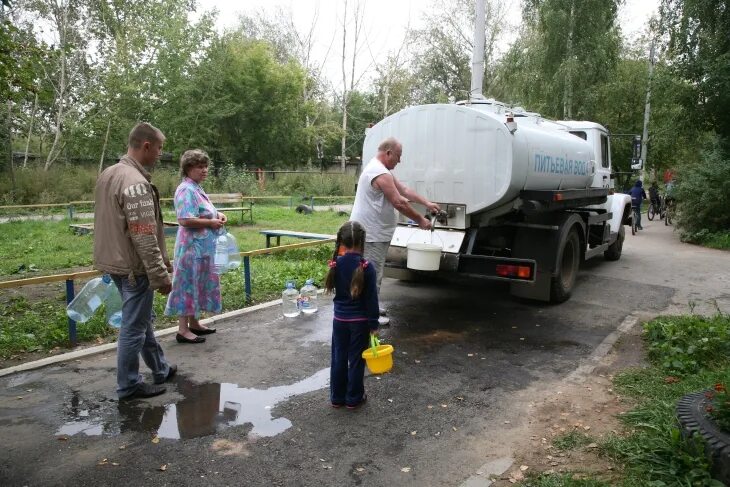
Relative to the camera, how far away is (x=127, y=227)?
149 inches

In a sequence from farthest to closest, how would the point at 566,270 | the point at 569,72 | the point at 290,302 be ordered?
the point at 569,72, the point at 566,270, the point at 290,302

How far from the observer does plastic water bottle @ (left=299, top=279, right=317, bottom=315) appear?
656 cm

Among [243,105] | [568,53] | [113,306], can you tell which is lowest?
[113,306]

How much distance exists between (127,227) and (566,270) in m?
5.79

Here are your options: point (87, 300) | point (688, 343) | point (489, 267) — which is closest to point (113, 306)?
point (87, 300)

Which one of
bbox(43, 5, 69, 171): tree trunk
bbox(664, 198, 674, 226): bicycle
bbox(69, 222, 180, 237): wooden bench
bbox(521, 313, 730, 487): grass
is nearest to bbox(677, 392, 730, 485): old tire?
bbox(521, 313, 730, 487): grass

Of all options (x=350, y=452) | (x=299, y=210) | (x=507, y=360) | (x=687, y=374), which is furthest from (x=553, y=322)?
(x=299, y=210)

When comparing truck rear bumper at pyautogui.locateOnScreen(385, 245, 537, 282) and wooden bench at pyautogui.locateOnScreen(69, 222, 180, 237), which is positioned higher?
truck rear bumper at pyautogui.locateOnScreen(385, 245, 537, 282)

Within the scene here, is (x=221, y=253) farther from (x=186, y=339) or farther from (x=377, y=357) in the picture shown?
(x=377, y=357)

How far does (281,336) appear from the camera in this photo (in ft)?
18.4

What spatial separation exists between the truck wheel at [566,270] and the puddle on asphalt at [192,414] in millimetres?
3903

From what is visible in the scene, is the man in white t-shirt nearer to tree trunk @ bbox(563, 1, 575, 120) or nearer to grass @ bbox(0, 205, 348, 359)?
grass @ bbox(0, 205, 348, 359)

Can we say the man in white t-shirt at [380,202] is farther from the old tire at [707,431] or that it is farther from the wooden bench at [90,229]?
the wooden bench at [90,229]

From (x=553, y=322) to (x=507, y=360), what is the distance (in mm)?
1570
